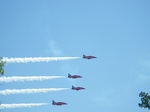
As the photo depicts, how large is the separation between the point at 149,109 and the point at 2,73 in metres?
41.3

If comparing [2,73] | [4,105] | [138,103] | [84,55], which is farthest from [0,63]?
[84,55]

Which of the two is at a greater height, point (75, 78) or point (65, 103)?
point (75, 78)

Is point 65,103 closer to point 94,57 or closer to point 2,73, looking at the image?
point 94,57

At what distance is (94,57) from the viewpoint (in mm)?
113250

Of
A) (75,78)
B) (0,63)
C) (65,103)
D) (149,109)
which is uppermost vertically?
(75,78)

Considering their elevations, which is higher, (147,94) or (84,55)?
(84,55)

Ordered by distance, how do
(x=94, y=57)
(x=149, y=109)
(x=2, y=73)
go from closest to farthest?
(x=2, y=73) < (x=149, y=109) < (x=94, y=57)

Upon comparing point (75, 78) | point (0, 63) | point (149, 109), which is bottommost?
point (149, 109)

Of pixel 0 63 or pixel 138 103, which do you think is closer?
pixel 0 63

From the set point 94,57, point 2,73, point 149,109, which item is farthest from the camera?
point 94,57

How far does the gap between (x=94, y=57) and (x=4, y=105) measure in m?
42.4

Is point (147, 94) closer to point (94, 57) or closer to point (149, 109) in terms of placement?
point (149, 109)

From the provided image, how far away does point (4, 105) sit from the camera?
84.2 metres

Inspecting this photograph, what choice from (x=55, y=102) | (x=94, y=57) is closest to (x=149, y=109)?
(x=94, y=57)
